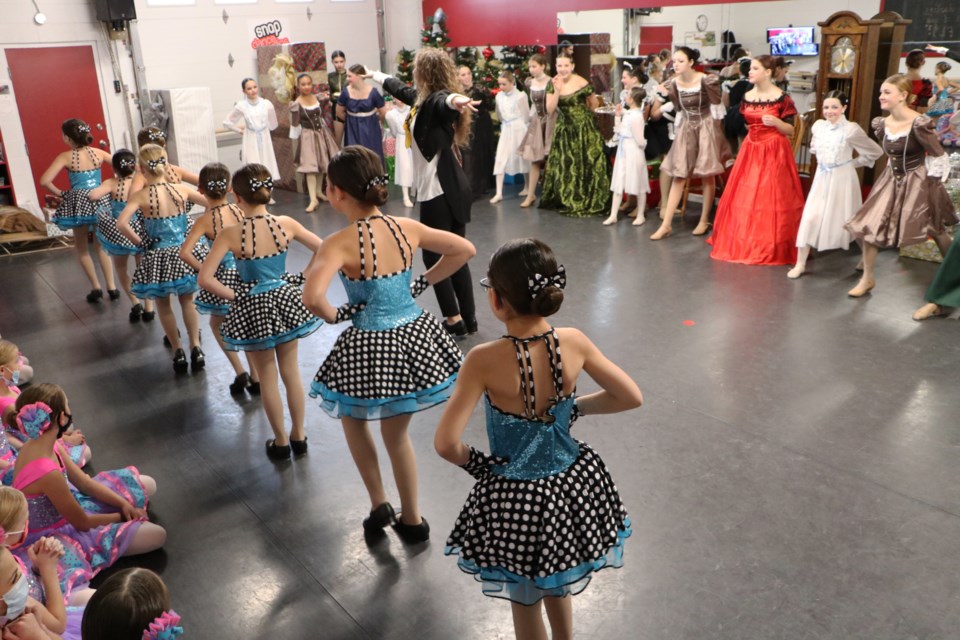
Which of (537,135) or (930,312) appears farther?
(537,135)

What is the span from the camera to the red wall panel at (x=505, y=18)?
950 cm

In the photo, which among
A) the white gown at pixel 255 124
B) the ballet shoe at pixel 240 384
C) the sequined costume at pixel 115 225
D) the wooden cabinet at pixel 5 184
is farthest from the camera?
the white gown at pixel 255 124

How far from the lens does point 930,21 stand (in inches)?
258

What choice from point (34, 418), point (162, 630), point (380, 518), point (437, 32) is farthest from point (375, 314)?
point (437, 32)

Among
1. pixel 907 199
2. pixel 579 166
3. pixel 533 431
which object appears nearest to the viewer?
pixel 533 431

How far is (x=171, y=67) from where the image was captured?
1029 cm

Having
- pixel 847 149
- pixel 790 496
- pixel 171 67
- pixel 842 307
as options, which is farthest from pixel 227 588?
pixel 171 67

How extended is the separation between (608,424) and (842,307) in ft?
7.76

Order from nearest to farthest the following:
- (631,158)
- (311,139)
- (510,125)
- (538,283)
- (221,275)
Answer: (538,283) < (221,275) < (631,158) < (510,125) < (311,139)

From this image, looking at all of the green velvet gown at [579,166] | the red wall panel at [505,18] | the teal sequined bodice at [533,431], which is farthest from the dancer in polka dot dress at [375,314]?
the red wall panel at [505,18]

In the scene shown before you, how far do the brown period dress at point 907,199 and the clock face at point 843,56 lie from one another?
4.07 feet

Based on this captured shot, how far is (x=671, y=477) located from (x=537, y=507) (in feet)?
5.27

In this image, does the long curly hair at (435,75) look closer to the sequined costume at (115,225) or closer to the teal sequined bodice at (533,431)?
the sequined costume at (115,225)

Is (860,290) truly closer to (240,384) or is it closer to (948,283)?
(948,283)
